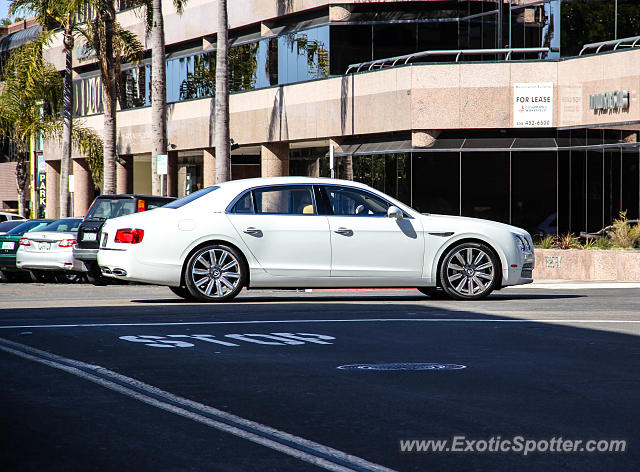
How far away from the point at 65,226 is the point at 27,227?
1440 mm

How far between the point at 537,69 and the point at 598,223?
463 centimetres

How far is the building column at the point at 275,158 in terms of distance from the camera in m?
40.7

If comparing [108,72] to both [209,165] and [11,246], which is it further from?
[11,246]

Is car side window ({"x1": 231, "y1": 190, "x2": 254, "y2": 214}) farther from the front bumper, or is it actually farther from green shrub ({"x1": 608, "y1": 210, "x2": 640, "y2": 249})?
green shrub ({"x1": 608, "y1": 210, "x2": 640, "y2": 249})

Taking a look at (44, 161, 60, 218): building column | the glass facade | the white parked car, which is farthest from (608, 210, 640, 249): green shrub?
(44, 161, 60, 218): building column

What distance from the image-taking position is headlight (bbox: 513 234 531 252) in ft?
51.5

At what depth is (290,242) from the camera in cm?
1488

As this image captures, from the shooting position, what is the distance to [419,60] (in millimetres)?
35062

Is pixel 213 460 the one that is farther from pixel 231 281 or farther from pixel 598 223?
pixel 598 223

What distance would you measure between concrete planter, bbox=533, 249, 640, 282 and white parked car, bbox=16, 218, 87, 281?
9963 mm

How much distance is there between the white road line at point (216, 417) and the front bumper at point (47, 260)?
13.2 meters

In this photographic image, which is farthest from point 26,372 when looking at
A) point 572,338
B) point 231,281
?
point 231,281

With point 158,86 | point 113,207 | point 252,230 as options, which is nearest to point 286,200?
point 252,230

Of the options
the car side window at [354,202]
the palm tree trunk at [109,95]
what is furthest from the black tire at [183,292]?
the palm tree trunk at [109,95]
